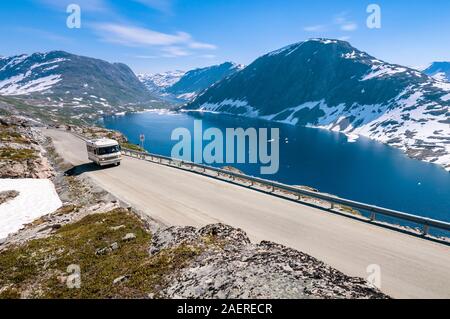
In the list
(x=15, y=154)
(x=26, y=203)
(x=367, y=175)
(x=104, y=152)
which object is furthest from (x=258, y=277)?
(x=367, y=175)

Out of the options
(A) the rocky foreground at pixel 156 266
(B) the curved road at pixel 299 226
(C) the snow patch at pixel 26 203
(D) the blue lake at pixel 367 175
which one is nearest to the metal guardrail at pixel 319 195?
(B) the curved road at pixel 299 226

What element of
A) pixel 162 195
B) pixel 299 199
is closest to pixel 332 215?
pixel 299 199

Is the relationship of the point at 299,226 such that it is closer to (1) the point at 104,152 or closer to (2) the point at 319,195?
(2) the point at 319,195

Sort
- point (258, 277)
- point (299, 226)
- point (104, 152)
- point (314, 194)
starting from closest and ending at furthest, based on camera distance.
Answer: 1. point (258, 277)
2. point (299, 226)
3. point (314, 194)
4. point (104, 152)

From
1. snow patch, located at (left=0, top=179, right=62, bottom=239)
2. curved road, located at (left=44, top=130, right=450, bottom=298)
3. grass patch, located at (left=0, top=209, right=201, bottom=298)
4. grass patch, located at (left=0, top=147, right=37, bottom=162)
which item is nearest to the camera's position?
grass patch, located at (left=0, top=209, right=201, bottom=298)

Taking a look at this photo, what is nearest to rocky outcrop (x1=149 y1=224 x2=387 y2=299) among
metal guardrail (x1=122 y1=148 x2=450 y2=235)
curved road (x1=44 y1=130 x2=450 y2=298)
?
curved road (x1=44 y1=130 x2=450 y2=298)

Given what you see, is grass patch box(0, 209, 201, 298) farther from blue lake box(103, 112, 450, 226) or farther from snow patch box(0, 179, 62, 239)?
blue lake box(103, 112, 450, 226)
